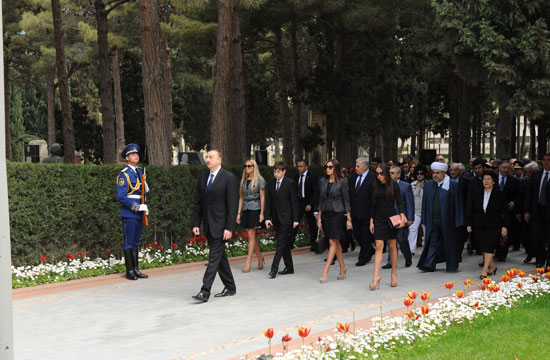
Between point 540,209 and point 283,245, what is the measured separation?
446cm

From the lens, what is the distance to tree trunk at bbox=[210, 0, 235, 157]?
16.8m

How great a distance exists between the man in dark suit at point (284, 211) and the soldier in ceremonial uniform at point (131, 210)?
2235mm

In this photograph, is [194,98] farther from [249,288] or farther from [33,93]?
[249,288]

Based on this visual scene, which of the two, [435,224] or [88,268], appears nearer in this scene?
[88,268]

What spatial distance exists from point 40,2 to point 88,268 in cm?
2745

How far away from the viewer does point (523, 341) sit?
6984 mm

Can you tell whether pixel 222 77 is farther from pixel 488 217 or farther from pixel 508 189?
pixel 488 217

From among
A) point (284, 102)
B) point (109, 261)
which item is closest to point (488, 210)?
point (109, 261)

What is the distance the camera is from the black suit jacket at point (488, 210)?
38.4 feet

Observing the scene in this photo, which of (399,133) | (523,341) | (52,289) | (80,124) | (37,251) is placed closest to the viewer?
(523,341)

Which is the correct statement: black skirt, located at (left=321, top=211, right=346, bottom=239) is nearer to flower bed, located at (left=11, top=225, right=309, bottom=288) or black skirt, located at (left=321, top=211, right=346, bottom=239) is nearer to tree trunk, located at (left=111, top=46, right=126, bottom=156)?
flower bed, located at (left=11, top=225, right=309, bottom=288)

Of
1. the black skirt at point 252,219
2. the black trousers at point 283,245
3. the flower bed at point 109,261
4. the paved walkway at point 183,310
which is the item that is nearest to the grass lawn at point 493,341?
the paved walkway at point 183,310

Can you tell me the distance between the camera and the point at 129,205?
37.4 ft

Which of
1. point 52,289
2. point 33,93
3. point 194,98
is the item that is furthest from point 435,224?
point 33,93
